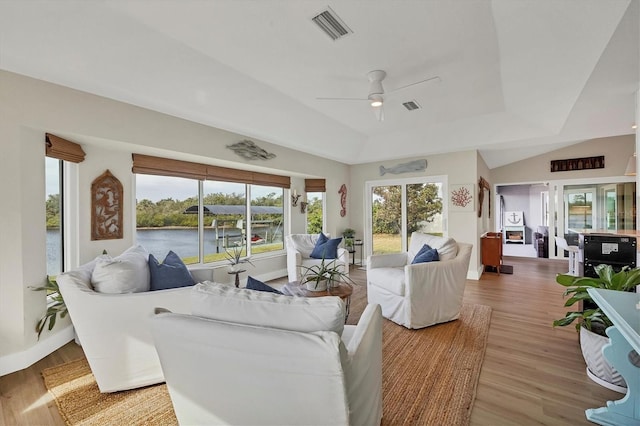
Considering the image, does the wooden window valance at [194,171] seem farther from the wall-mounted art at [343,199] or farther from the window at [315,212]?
the wall-mounted art at [343,199]

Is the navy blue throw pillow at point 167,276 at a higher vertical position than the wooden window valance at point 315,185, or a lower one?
lower

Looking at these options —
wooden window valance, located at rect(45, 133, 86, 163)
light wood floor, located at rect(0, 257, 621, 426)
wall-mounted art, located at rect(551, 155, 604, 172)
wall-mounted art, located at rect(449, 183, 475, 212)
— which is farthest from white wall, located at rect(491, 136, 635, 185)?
wooden window valance, located at rect(45, 133, 86, 163)

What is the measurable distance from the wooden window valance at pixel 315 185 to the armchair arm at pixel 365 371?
14.4ft

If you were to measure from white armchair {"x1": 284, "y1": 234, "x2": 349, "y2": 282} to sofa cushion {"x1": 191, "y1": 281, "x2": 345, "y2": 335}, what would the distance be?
9.40ft

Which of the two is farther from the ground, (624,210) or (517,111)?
(517,111)

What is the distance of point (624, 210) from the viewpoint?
19.4 feet

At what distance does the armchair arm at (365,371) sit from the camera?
108 cm

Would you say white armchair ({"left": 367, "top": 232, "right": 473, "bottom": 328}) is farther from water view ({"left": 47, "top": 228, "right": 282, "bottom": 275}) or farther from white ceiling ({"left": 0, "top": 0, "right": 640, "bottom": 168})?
water view ({"left": 47, "top": 228, "right": 282, "bottom": 275})

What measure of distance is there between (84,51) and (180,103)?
2.90ft

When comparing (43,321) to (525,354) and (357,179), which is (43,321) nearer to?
(525,354)

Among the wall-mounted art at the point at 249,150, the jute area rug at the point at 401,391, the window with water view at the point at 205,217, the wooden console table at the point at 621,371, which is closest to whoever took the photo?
the wooden console table at the point at 621,371

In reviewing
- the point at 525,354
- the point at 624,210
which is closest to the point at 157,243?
the point at 525,354

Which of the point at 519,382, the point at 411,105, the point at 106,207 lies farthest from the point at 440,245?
the point at 106,207

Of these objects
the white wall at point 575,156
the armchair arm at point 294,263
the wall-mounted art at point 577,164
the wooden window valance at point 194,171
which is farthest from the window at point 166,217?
the wall-mounted art at point 577,164
